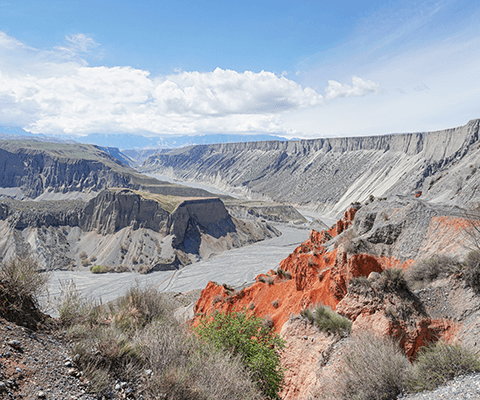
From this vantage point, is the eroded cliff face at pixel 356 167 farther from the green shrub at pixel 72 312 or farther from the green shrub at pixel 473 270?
the green shrub at pixel 72 312

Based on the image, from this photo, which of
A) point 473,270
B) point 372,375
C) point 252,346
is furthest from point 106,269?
point 473,270

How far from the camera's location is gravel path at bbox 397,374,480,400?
257 inches

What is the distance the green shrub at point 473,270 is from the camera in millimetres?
9930

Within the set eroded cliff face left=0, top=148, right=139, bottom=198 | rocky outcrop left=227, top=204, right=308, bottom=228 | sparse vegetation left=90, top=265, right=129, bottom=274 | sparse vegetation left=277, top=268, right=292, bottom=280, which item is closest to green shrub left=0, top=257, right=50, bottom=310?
sparse vegetation left=277, top=268, right=292, bottom=280

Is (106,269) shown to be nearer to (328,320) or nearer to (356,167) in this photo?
(328,320)

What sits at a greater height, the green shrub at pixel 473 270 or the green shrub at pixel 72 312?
the green shrub at pixel 473 270

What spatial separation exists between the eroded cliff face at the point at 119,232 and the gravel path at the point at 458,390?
197ft

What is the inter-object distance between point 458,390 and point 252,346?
7303 millimetres

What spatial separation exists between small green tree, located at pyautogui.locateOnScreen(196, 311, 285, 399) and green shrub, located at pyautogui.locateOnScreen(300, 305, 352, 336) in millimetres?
1719

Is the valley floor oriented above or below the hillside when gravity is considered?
below

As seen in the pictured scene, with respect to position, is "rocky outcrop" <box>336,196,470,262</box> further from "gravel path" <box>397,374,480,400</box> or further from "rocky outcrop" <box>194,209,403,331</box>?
"gravel path" <box>397,374,480,400</box>

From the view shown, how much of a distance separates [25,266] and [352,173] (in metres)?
136

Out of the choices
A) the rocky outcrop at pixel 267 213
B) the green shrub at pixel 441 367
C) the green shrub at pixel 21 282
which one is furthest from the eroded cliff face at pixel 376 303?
the rocky outcrop at pixel 267 213

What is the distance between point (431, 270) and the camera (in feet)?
37.8
